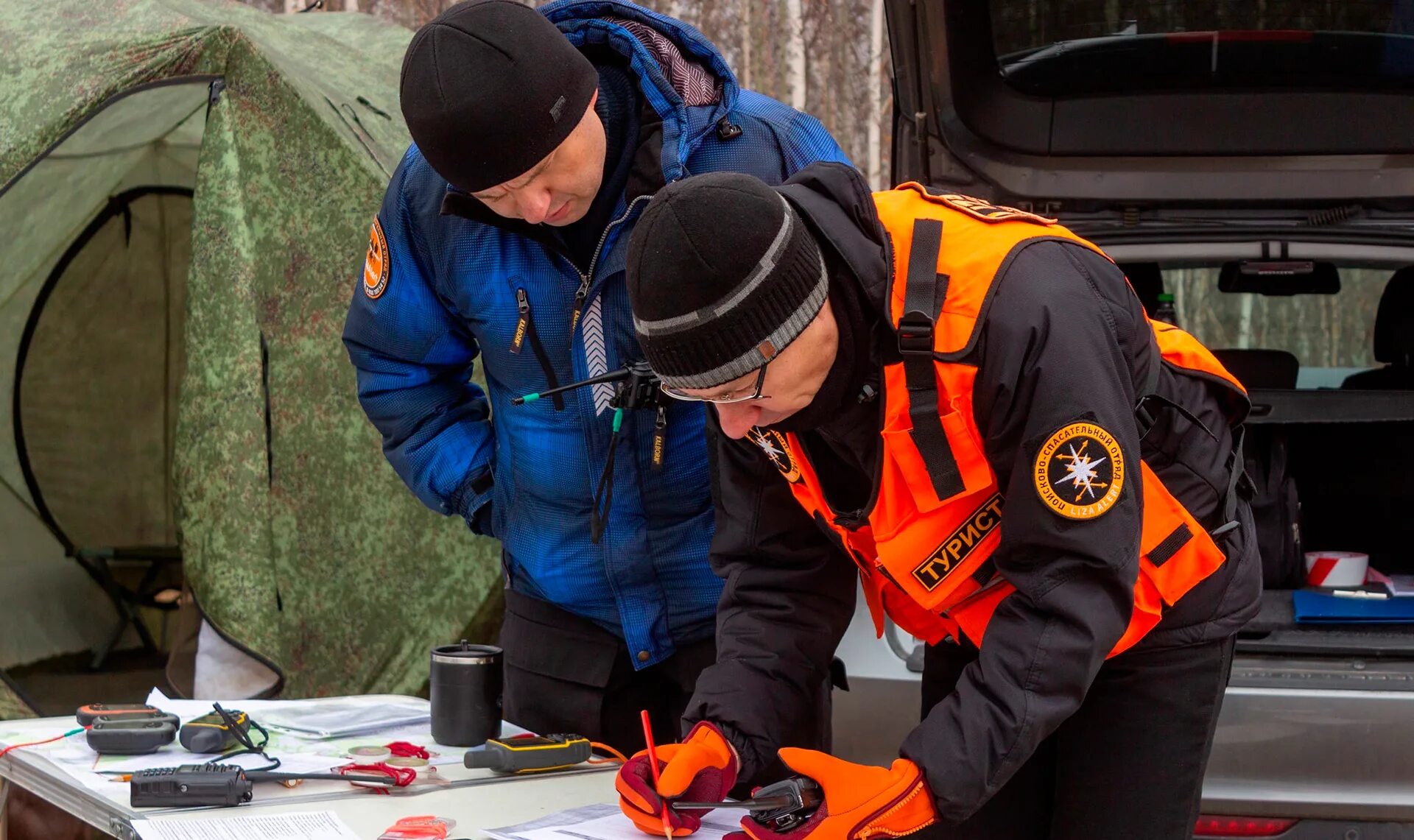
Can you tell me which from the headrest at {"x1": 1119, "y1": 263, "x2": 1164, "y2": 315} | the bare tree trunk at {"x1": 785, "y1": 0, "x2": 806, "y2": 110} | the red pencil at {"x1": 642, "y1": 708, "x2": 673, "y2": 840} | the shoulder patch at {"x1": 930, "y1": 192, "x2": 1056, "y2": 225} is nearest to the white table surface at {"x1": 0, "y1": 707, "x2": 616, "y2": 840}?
the red pencil at {"x1": 642, "y1": 708, "x2": 673, "y2": 840}

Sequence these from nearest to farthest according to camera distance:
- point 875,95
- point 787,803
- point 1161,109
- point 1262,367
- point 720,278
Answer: point 720,278 → point 787,803 → point 1161,109 → point 1262,367 → point 875,95

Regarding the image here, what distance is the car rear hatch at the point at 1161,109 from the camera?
289 cm

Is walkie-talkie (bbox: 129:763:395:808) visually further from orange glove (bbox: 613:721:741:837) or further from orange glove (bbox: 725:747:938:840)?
orange glove (bbox: 725:747:938:840)

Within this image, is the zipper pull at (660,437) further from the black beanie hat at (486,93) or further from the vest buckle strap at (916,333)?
the vest buckle strap at (916,333)

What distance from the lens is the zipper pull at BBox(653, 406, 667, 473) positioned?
1.95m

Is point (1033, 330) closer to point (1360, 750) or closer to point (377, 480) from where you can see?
point (1360, 750)

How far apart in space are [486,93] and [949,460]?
715mm

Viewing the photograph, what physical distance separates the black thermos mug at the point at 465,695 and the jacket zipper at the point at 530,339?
1.20 feet

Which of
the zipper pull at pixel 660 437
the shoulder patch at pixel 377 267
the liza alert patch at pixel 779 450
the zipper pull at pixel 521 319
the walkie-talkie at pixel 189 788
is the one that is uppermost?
the shoulder patch at pixel 377 267

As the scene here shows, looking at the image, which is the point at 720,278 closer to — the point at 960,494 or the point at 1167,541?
the point at 960,494

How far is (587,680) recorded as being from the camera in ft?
6.75

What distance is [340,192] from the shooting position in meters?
3.60

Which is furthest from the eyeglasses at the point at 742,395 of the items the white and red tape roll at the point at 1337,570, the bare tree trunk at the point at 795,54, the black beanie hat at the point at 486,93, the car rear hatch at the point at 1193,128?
the bare tree trunk at the point at 795,54

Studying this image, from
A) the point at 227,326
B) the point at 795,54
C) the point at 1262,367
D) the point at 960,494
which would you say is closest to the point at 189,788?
the point at 960,494
